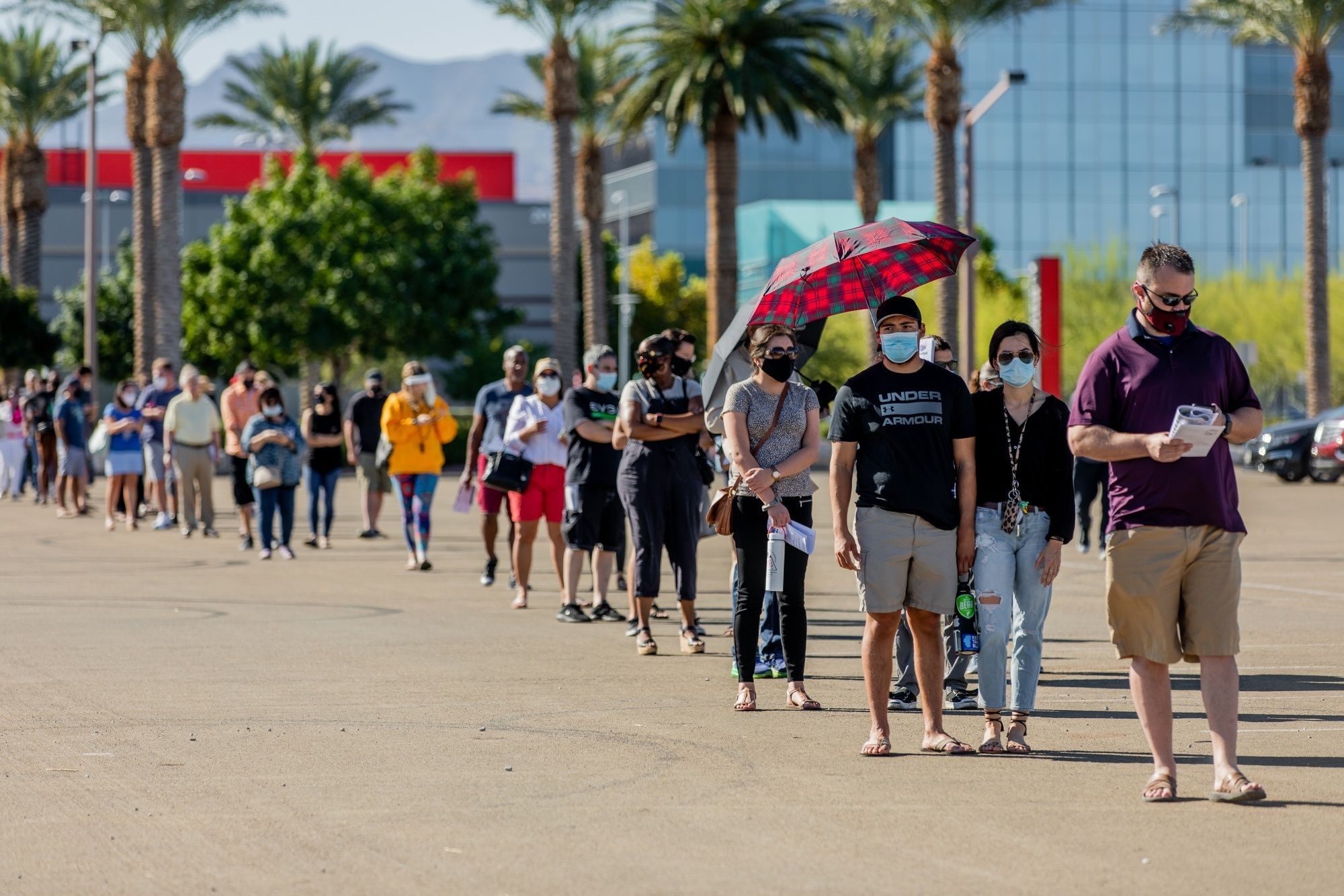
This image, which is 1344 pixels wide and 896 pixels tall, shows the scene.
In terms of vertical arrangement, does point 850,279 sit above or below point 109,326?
below

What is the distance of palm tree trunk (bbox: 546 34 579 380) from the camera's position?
42250 millimetres

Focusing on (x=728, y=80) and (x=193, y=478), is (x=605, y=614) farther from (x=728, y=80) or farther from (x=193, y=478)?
(x=728, y=80)

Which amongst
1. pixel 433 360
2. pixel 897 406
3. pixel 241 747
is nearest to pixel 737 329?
pixel 897 406

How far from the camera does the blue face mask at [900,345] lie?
24.8ft

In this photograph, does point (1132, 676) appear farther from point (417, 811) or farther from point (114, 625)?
point (114, 625)

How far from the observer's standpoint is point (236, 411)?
20.1m

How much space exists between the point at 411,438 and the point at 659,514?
21.6ft

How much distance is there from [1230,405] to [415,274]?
4810 cm

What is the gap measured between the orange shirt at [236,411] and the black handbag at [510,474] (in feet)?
23.1

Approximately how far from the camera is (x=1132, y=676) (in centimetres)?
671

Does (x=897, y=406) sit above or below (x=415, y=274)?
below

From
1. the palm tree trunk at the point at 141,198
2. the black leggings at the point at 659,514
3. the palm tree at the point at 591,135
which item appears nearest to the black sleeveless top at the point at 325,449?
the black leggings at the point at 659,514

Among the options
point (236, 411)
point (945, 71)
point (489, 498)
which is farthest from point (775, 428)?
point (945, 71)

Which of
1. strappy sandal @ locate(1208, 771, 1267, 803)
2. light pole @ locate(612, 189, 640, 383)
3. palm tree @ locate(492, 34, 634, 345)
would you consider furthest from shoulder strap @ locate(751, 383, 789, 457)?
light pole @ locate(612, 189, 640, 383)
